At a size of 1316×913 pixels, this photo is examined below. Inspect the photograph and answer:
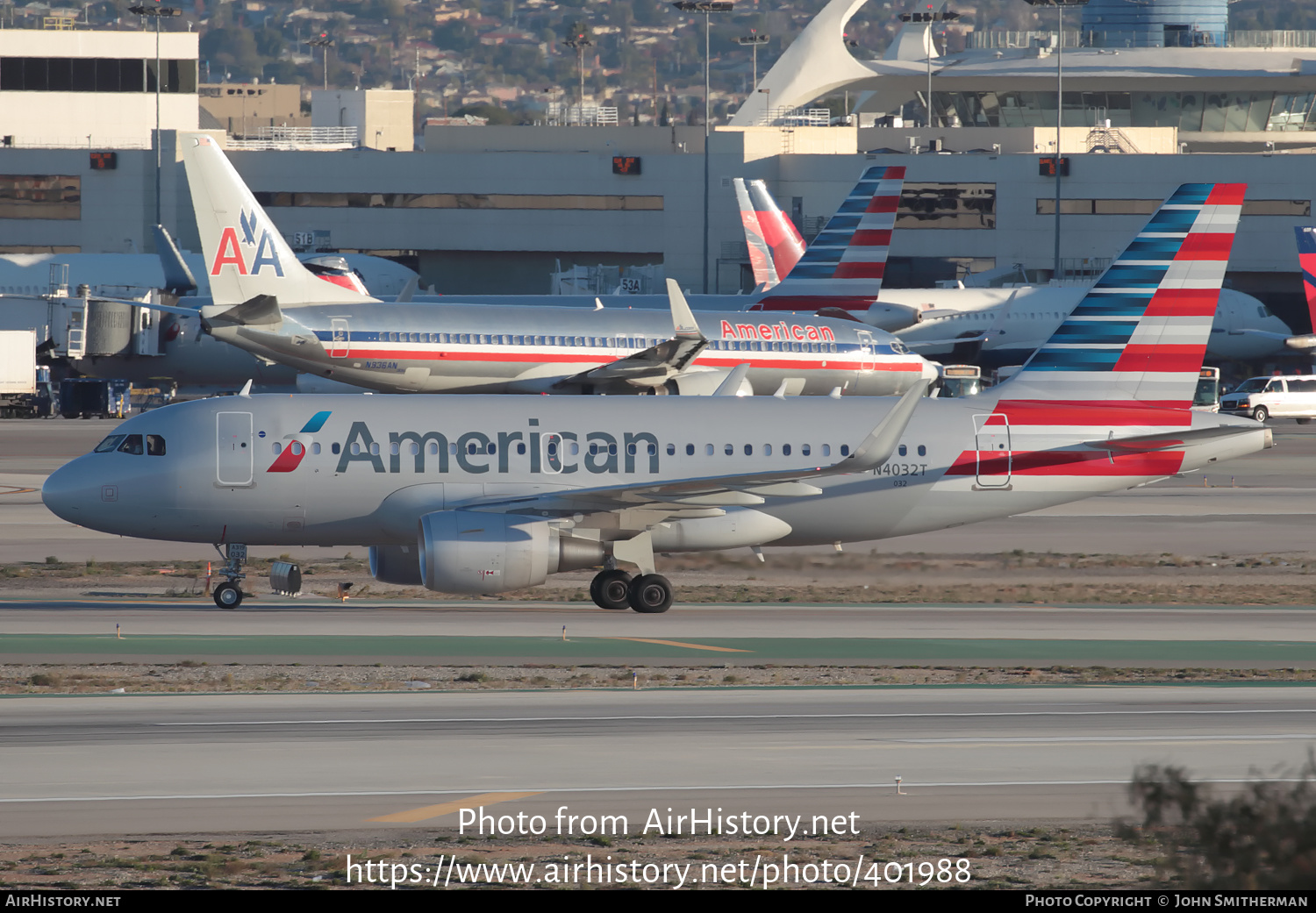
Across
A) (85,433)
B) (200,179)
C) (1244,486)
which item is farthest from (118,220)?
(1244,486)

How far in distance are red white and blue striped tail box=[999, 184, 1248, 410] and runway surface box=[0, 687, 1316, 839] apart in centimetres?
982

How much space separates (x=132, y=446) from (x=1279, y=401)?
195 feet

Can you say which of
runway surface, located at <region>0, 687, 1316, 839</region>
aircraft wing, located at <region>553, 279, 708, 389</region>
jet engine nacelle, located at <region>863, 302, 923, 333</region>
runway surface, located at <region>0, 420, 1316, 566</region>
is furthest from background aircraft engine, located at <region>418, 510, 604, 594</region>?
jet engine nacelle, located at <region>863, 302, 923, 333</region>

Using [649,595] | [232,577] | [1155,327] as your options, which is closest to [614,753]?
[649,595]

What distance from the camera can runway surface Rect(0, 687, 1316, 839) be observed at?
51.8 ft

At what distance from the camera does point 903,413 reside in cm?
2802

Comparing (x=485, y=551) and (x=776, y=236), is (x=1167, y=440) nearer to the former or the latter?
(x=485, y=551)

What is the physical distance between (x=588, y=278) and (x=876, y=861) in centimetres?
9152

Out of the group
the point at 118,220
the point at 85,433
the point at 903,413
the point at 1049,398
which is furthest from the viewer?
the point at 118,220

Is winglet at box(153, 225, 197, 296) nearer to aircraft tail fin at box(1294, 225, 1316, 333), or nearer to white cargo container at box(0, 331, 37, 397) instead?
white cargo container at box(0, 331, 37, 397)

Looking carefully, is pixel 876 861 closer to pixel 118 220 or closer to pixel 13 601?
pixel 13 601

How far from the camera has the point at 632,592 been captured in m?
29.0

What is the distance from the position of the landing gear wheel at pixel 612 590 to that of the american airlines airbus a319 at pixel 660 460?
0.05m

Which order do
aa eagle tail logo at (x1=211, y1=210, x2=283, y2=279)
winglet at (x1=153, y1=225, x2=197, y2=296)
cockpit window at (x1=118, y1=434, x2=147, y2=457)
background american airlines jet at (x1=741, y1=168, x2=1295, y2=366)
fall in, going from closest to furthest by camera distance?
cockpit window at (x1=118, y1=434, x2=147, y2=457)
aa eagle tail logo at (x1=211, y1=210, x2=283, y2=279)
winglet at (x1=153, y1=225, x2=197, y2=296)
background american airlines jet at (x1=741, y1=168, x2=1295, y2=366)
